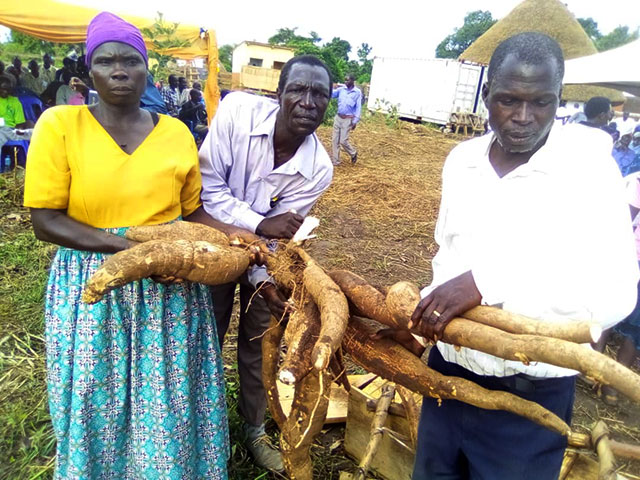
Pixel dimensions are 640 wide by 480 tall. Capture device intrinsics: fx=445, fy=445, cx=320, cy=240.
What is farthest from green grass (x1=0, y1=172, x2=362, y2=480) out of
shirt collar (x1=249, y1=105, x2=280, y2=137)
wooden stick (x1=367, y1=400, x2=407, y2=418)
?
shirt collar (x1=249, y1=105, x2=280, y2=137)

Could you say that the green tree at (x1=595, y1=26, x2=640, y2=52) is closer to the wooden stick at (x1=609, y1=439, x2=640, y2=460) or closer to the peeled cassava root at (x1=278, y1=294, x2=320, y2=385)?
the wooden stick at (x1=609, y1=439, x2=640, y2=460)

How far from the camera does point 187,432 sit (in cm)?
158

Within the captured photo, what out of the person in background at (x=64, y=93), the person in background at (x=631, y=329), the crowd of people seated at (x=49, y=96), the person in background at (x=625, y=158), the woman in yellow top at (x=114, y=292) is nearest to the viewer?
the woman in yellow top at (x=114, y=292)

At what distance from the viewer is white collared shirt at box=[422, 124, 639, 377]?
103cm

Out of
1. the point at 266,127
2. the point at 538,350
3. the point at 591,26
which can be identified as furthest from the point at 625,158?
the point at 591,26

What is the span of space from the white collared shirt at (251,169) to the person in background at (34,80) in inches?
274

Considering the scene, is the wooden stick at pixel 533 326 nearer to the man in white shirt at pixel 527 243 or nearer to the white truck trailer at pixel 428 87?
the man in white shirt at pixel 527 243

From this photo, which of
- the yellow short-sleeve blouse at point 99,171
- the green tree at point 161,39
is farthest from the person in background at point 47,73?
the yellow short-sleeve blouse at point 99,171

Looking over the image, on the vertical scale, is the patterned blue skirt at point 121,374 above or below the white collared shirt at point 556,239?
below

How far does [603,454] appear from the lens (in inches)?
60.4

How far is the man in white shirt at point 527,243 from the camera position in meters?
1.04

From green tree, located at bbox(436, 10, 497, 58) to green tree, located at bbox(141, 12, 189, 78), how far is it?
138 feet

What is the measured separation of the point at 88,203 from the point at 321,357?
0.90 meters

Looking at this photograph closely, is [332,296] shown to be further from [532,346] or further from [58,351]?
[58,351]
